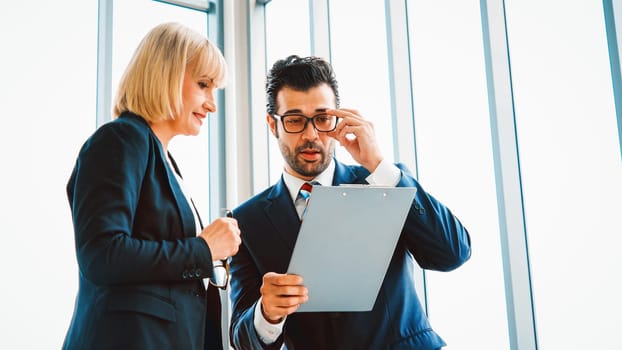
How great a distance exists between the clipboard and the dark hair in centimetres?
57

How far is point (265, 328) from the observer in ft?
4.10

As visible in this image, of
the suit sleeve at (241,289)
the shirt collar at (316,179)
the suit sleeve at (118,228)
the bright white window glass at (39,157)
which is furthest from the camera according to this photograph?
the bright white window glass at (39,157)

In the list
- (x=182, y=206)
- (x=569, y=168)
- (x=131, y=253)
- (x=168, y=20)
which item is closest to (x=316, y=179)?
(x=182, y=206)

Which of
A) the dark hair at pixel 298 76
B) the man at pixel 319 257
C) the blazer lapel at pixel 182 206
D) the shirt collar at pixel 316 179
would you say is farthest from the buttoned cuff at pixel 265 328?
the dark hair at pixel 298 76

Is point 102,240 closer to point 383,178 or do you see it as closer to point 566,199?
point 383,178

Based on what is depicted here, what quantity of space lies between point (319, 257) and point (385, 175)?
0.98 feet

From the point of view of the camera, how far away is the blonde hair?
1.25m

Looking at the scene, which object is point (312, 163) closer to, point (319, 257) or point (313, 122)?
point (313, 122)

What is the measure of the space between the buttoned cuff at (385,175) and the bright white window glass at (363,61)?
1.05 m

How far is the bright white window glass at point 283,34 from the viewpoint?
321 cm

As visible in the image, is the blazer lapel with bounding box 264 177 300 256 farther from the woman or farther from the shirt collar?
the woman

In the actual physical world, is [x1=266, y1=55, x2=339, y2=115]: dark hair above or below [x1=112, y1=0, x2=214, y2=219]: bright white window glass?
below

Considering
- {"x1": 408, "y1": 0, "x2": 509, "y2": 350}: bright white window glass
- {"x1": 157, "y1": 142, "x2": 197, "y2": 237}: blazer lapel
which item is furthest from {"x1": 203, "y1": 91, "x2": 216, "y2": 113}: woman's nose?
{"x1": 408, "y1": 0, "x2": 509, "y2": 350}: bright white window glass

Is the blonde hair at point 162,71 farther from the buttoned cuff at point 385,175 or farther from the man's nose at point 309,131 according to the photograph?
the buttoned cuff at point 385,175
